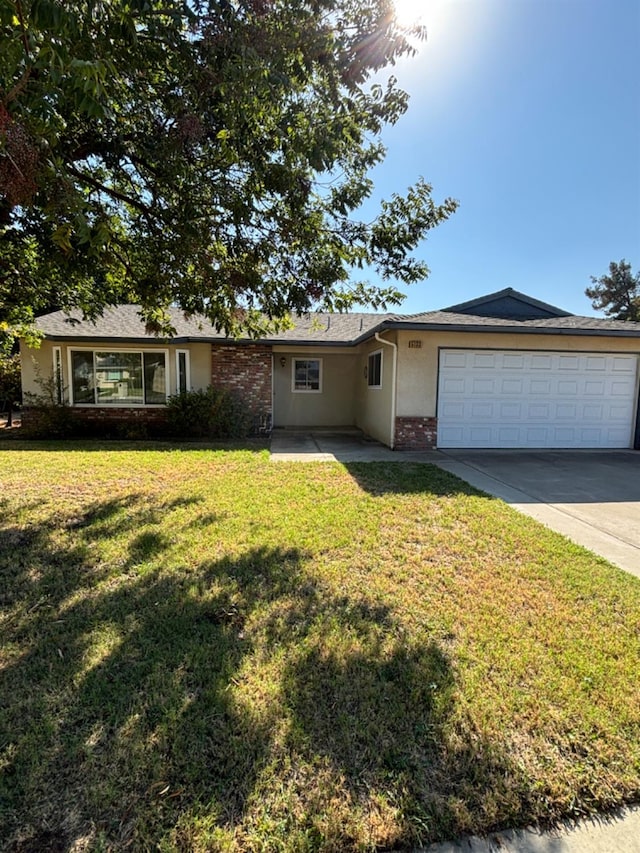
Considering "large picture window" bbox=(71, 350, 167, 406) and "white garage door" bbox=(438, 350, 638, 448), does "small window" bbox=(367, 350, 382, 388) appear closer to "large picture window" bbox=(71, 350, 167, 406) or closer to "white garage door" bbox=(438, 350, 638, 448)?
"white garage door" bbox=(438, 350, 638, 448)

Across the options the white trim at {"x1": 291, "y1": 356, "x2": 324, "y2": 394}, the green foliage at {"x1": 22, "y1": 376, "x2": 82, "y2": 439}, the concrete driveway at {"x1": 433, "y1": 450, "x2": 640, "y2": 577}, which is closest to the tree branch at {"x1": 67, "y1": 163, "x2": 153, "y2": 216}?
the concrete driveway at {"x1": 433, "y1": 450, "x2": 640, "y2": 577}

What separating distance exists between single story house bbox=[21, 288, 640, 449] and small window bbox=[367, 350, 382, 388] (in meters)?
0.04

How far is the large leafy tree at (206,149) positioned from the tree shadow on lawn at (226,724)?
2765 mm

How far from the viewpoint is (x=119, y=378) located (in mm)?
12102

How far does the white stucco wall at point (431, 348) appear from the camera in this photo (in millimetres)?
9727

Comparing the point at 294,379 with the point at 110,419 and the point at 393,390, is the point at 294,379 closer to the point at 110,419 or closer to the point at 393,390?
the point at 393,390

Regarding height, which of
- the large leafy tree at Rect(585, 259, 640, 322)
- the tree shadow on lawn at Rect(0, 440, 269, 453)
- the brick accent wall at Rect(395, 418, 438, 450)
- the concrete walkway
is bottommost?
the concrete walkway

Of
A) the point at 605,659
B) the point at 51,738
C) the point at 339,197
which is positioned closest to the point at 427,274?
the point at 339,197

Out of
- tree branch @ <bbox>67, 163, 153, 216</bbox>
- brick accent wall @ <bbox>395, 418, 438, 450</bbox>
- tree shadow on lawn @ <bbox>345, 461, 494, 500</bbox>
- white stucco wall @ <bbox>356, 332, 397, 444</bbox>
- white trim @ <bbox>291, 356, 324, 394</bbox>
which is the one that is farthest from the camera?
white trim @ <bbox>291, 356, 324, 394</bbox>

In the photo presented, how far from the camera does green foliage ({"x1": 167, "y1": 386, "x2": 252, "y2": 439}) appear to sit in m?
11.4

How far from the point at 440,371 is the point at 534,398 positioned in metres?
2.42

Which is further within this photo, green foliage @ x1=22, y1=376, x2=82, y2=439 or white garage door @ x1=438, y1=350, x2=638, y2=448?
green foliage @ x1=22, y1=376, x2=82, y2=439

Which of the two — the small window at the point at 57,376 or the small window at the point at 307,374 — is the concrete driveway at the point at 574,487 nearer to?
the small window at the point at 307,374

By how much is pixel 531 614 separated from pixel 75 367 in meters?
12.5
